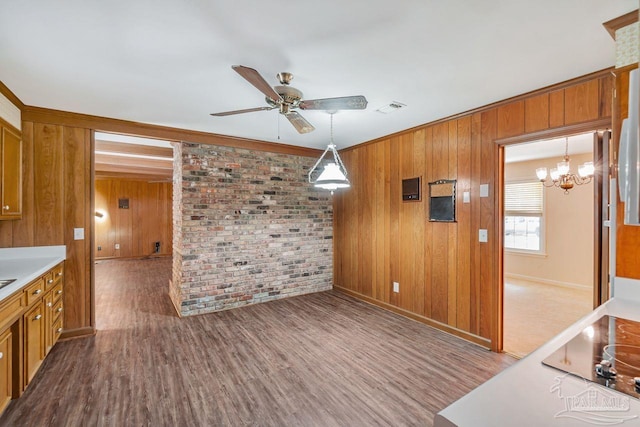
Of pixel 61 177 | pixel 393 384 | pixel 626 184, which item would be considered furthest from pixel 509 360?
pixel 61 177

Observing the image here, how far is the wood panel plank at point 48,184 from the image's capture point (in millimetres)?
3086

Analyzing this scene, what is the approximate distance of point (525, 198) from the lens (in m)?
6.06

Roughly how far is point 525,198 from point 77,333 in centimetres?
765

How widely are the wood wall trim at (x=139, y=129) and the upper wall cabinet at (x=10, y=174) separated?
0.36m

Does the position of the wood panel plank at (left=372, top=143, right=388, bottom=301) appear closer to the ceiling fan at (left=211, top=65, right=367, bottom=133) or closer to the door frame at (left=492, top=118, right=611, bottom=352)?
the door frame at (left=492, top=118, right=611, bottom=352)

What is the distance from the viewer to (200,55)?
6.64 feet

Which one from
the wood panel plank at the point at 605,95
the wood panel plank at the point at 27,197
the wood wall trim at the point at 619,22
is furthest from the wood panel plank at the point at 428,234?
the wood panel plank at the point at 27,197

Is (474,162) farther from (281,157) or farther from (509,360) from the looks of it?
(281,157)

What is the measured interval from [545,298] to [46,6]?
6.54m

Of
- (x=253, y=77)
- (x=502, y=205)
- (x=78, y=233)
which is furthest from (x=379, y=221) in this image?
(x=78, y=233)

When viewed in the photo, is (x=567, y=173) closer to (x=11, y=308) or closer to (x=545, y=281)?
(x=545, y=281)

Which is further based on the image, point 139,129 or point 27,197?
point 139,129

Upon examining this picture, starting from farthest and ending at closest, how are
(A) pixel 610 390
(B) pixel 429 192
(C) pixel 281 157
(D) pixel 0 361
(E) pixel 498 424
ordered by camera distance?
(C) pixel 281 157 < (B) pixel 429 192 < (D) pixel 0 361 < (A) pixel 610 390 < (E) pixel 498 424

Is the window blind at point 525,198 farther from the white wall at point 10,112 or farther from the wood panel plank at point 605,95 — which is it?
the white wall at point 10,112
